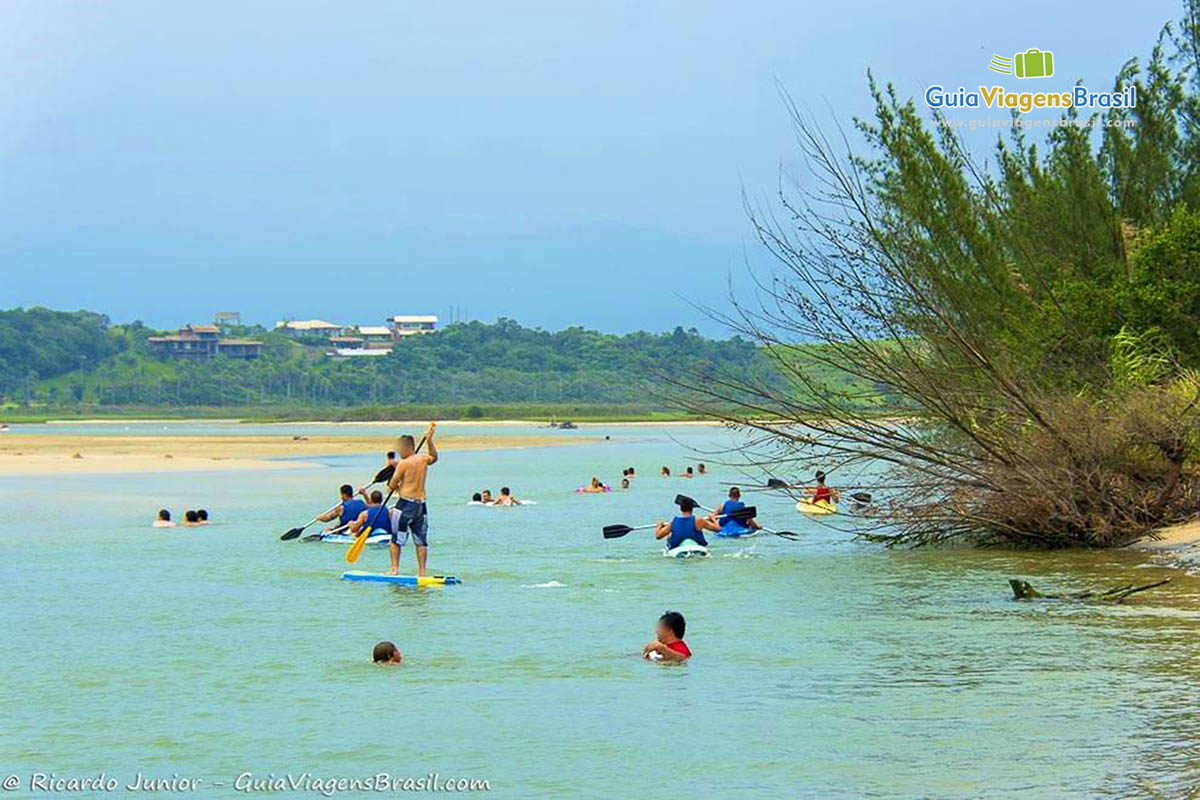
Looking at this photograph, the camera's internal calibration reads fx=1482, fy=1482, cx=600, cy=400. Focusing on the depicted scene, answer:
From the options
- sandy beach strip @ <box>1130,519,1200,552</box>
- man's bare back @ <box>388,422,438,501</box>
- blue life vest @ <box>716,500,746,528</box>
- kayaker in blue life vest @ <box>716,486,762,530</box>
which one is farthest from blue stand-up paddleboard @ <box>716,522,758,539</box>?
man's bare back @ <box>388,422,438,501</box>

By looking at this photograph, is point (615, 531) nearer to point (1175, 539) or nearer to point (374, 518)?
point (374, 518)

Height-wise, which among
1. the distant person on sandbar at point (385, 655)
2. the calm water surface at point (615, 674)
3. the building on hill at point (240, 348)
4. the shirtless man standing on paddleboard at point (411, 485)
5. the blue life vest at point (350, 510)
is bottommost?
the calm water surface at point (615, 674)

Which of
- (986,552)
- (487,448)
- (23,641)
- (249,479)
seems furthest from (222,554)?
(487,448)

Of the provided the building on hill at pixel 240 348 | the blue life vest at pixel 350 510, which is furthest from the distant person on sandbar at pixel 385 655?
the building on hill at pixel 240 348

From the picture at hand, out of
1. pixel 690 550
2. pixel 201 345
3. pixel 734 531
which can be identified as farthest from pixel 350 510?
pixel 201 345

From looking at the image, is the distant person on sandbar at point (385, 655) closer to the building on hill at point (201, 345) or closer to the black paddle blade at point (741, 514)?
the black paddle blade at point (741, 514)

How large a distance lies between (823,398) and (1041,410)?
3.48 meters

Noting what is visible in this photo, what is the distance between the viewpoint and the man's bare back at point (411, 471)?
2109cm

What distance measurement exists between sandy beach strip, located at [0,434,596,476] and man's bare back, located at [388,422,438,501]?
40660 millimetres

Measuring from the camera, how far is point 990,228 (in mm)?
28422

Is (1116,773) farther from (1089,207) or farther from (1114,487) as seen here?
(1089,207)

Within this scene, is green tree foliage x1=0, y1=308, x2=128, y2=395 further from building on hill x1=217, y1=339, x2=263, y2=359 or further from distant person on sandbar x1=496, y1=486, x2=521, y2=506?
distant person on sandbar x1=496, y1=486, x2=521, y2=506

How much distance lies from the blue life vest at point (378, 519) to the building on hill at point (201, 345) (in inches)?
6435

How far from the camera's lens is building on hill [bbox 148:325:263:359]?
18825 cm
